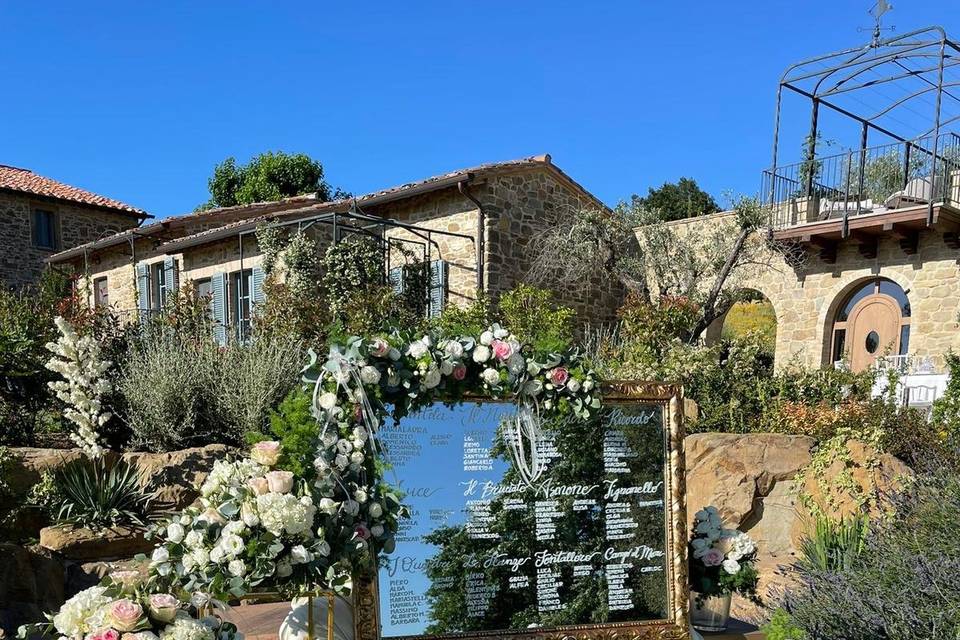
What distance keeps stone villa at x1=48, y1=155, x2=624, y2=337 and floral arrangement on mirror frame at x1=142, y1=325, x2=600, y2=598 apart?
8163mm

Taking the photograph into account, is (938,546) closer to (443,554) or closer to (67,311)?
(443,554)

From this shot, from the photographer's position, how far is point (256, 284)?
13.2m

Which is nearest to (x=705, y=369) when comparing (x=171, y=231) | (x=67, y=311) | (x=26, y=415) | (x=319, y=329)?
(x=319, y=329)

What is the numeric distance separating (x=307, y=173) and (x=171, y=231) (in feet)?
36.1

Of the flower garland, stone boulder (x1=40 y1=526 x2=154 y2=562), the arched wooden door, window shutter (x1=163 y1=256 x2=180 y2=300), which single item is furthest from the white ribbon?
window shutter (x1=163 y1=256 x2=180 y2=300)

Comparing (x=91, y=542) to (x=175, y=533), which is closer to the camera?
(x=175, y=533)

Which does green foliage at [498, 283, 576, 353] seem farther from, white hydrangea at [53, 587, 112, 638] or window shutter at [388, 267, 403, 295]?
white hydrangea at [53, 587, 112, 638]

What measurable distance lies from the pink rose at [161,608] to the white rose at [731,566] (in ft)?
8.36

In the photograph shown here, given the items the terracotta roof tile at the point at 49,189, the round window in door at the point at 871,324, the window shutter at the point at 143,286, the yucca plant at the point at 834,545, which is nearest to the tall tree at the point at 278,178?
the terracotta roof tile at the point at 49,189

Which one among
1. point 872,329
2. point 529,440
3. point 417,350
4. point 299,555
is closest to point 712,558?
point 529,440

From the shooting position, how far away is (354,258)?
11594 millimetres

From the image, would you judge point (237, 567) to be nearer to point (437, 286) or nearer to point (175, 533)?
point (175, 533)

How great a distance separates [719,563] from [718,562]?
1 cm

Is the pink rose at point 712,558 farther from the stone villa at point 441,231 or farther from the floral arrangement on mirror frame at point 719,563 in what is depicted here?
the stone villa at point 441,231
